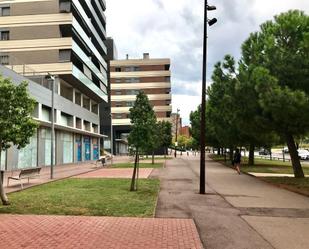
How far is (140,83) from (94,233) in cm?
8760

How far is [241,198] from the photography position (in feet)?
47.9

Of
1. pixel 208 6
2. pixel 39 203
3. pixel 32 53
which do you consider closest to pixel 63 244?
pixel 39 203

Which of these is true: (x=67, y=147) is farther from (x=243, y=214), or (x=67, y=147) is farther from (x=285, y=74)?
(x=243, y=214)

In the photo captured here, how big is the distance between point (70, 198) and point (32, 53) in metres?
33.3

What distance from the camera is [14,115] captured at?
11828 mm

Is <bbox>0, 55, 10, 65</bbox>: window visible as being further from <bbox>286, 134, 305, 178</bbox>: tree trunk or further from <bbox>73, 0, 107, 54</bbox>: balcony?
<bbox>286, 134, 305, 178</bbox>: tree trunk

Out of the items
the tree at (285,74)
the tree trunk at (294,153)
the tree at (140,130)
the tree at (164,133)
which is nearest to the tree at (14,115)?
the tree at (140,130)

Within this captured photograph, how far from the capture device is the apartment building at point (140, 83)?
308ft

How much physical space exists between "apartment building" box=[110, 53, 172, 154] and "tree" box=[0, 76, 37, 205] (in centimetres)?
8020

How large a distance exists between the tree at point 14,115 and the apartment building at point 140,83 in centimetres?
8020

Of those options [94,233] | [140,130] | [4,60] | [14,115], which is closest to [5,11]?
[4,60]

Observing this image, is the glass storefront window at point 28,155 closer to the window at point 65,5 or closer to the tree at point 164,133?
the window at point 65,5

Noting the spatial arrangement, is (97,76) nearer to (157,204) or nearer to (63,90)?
(63,90)

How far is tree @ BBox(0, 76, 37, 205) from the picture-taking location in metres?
11.7
